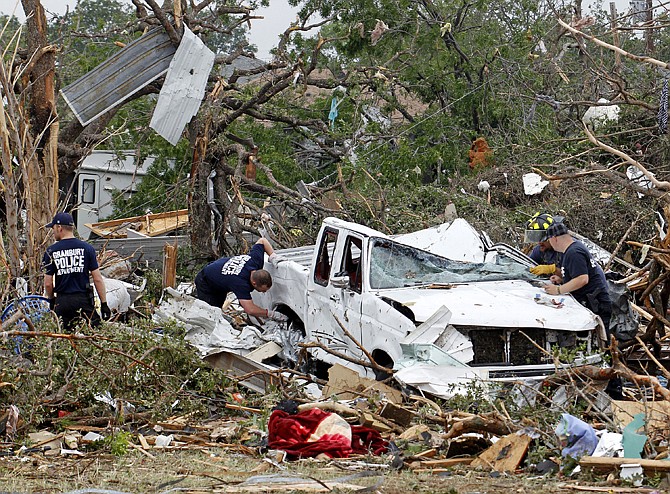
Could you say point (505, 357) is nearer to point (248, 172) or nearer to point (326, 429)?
point (326, 429)

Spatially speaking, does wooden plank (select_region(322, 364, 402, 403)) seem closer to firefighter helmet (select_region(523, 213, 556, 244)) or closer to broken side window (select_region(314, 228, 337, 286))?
broken side window (select_region(314, 228, 337, 286))

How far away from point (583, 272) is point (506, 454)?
9.63 feet

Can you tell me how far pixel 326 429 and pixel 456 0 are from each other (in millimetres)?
16165

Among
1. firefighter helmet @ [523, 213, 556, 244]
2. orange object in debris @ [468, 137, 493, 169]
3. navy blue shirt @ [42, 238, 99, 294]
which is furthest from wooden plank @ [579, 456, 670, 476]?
orange object in debris @ [468, 137, 493, 169]

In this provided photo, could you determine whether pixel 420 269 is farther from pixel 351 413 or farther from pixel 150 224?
pixel 150 224

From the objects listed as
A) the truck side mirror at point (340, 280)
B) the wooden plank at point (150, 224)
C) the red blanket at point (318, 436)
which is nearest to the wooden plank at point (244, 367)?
the truck side mirror at point (340, 280)

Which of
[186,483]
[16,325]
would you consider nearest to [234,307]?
[16,325]

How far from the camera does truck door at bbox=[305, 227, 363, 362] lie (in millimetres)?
9039

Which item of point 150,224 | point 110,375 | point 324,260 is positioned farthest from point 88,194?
point 110,375

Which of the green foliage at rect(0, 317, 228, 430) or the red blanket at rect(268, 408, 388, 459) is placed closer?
the red blanket at rect(268, 408, 388, 459)

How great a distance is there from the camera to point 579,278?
28.1 feet

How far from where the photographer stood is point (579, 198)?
49.4ft

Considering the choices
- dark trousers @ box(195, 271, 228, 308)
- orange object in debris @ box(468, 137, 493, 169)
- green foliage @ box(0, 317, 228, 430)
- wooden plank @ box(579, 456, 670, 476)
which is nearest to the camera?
wooden plank @ box(579, 456, 670, 476)

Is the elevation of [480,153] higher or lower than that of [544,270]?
higher
